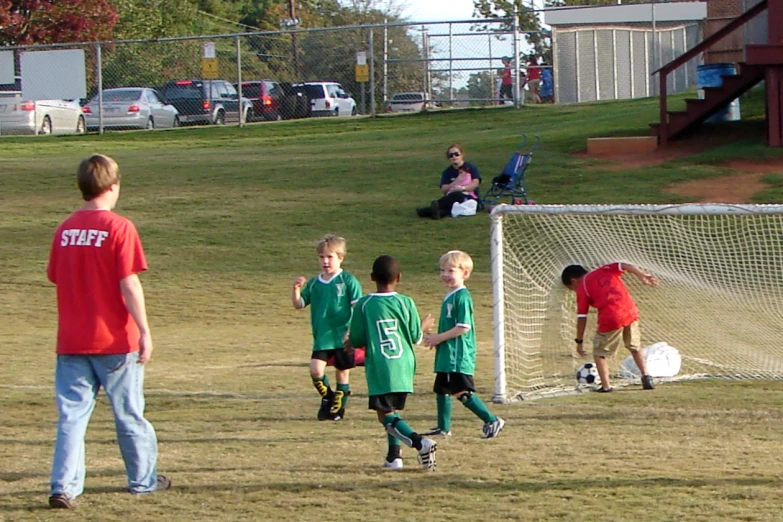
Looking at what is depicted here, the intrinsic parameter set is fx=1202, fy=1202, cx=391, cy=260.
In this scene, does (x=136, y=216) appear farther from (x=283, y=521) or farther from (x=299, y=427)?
(x=283, y=521)

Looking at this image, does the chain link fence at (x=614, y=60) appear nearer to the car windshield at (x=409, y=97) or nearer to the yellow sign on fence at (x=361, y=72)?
the car windshield at (x=409, y=97)

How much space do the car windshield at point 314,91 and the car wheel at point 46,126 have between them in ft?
21.9

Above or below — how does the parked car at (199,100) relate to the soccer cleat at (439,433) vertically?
above

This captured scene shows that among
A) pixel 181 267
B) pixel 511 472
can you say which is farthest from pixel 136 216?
pixel 511 472

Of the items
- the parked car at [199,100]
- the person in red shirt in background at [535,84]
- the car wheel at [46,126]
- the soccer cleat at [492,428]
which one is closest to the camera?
the soccer cleat at [492,428]

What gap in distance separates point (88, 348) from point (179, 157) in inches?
739

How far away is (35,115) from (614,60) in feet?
55.1

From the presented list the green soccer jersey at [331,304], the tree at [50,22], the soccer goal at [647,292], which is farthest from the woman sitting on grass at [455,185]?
the tree at [50,22]

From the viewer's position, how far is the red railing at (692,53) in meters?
20.0

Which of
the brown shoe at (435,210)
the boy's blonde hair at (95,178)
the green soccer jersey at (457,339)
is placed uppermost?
the boy's blonde hair at (95,178)

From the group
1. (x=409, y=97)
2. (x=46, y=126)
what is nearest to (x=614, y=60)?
(x=409, y=97)

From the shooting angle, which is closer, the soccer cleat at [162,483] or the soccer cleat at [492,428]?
the soccer cleat at [162,483]

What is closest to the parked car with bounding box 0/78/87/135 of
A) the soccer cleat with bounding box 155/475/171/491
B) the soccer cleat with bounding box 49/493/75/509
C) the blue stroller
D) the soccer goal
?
the blue stroller

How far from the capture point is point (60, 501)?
533 centimetres
